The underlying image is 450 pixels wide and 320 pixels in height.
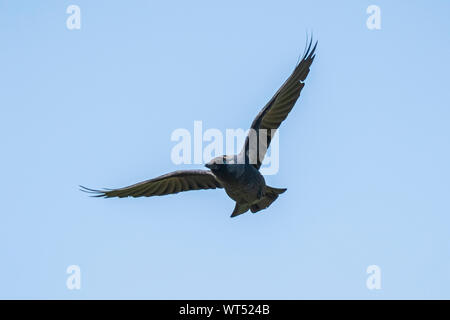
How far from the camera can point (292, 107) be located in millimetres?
18375

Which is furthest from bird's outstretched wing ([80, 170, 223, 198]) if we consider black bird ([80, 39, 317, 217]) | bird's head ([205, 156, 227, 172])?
bird's head ([205, 156, 227, 172])

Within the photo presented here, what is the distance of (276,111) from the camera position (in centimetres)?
1827

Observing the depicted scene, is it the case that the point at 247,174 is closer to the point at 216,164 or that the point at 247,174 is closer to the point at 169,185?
the point at 216,164

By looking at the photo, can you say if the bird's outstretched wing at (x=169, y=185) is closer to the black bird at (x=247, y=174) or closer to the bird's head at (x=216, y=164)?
the black bird at (x=247, y=174)

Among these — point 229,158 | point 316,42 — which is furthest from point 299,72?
point 229,158

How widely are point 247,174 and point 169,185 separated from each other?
2734 millimetres

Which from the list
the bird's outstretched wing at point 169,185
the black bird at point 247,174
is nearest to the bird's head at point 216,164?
the black bird at point 247,174

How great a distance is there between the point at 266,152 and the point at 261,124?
0.56 m

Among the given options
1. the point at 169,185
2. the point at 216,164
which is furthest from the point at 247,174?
the point at 169,185

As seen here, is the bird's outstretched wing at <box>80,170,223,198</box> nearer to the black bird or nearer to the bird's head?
the black bird
